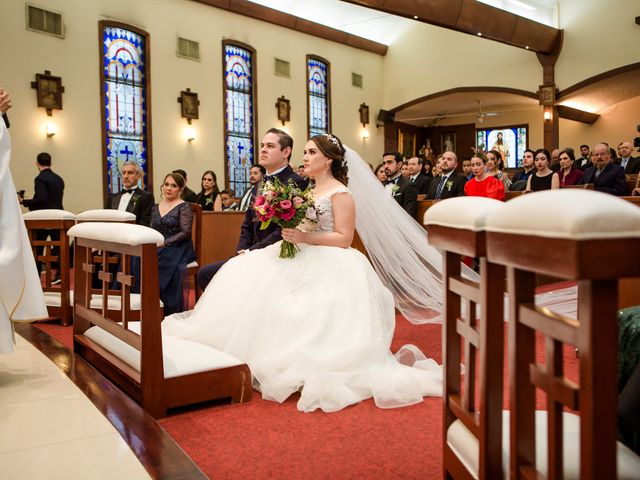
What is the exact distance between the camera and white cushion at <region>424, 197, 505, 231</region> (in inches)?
44.6

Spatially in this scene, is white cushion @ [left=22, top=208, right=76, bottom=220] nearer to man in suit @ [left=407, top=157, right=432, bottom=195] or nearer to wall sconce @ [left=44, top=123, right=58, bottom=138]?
man in suit @ [left=407, top=157, right=432, bottom=195]

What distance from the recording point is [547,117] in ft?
44.1

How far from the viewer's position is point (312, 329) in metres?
3.14

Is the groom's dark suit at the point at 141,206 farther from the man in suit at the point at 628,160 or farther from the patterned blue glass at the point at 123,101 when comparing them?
the man in suit at the point at 628,160

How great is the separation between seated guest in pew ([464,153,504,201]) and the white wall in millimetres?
6138

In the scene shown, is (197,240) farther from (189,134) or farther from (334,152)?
(189,134)

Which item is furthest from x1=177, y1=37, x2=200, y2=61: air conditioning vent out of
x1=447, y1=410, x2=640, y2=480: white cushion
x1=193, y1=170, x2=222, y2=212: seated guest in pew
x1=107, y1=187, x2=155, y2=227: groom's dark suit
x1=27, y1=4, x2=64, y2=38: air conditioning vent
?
x1=447, y1=410, x2=640, y2=480: white cushion

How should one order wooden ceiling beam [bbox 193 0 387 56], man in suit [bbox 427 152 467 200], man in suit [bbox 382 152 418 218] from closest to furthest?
man in suit [bbox 382 152 418 218], man in suit [bbox 427 152 467 200], wooden ceiling beam [bbox 193 0 387 56]

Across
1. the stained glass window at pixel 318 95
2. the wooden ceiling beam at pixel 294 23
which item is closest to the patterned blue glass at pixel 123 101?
the wooden ceiling beam at pixel 294 23

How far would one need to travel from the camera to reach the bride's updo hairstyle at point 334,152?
367 centimetres

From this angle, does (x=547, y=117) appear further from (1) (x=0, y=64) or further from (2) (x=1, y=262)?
(2) (x=1, y=262)

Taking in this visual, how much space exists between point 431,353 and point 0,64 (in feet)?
26.3

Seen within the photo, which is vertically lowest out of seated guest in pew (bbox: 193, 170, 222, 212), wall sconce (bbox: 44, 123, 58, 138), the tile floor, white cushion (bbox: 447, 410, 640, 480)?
the tile floor

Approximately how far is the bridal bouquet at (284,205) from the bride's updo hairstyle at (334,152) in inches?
12.7
